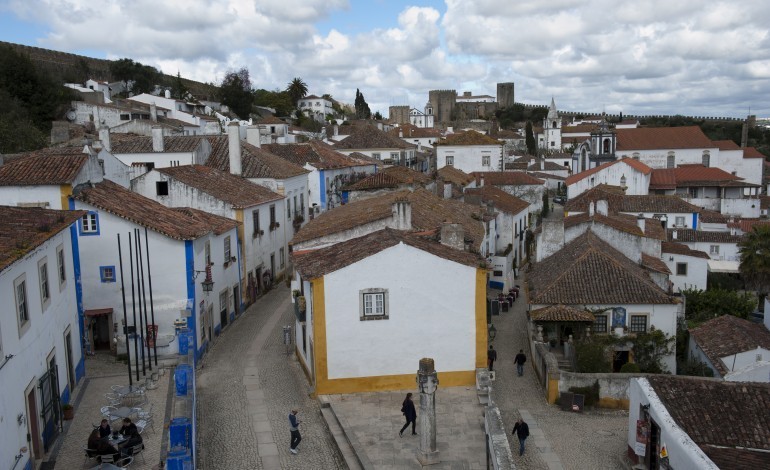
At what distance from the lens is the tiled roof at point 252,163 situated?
115 feet

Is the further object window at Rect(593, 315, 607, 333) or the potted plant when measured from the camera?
window at Rect(593, 315, 607, 333)

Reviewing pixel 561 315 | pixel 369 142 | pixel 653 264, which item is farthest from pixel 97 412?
pixel 369 142

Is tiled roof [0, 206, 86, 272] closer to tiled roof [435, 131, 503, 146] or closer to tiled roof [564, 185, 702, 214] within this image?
tiled roof [564, 185, 702, 214]

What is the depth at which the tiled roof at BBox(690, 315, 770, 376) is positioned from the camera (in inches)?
902

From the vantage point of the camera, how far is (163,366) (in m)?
20.1

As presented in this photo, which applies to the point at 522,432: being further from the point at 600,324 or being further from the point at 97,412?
the point at 97,412

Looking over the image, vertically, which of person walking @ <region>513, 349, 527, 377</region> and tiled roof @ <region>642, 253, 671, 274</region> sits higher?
tiled roof @ <region>642, 253, 671, 274</region>

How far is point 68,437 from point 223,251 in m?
11.7

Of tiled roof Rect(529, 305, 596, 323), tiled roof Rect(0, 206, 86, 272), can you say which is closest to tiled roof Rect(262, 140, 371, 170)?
tiled roof Rect(529, 305, 596, 323)

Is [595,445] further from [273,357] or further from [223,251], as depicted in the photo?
[223,251]

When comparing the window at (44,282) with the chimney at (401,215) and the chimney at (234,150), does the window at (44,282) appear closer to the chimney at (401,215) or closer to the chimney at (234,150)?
the chimney at (401,215)

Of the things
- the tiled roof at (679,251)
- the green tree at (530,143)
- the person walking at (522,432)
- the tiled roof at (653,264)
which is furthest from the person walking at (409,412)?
the green tree at (530,143)

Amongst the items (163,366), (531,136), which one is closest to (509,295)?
(163,366)

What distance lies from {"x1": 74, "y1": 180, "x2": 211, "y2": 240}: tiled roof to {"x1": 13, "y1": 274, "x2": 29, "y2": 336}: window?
22.9 feet
